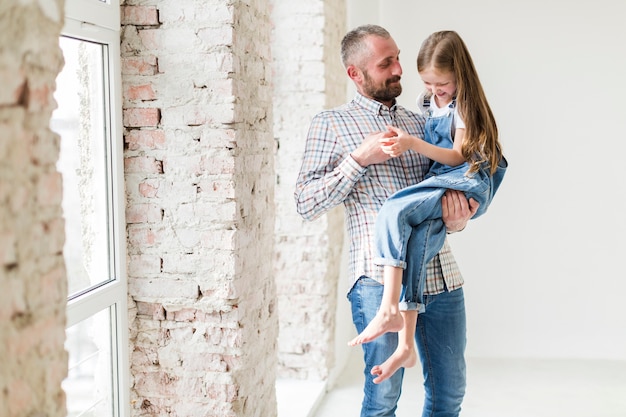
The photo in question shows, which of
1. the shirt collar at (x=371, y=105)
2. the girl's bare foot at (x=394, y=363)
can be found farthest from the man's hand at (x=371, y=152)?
the girl's bare foot at (x=394, y=363)

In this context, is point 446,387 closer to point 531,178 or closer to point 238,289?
point 238,289

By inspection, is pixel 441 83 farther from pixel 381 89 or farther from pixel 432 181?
pixel 432 181

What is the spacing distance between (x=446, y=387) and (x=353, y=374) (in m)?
1.73

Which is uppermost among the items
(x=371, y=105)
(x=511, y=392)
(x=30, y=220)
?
(x=371, y=105)

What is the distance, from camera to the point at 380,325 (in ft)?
6.88

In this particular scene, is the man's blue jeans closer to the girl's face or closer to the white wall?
the girl's face

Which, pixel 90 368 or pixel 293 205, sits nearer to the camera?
pixel 90 368

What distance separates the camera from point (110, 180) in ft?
7.16

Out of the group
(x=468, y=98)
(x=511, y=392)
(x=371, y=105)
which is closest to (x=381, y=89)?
(x=371, y=105)

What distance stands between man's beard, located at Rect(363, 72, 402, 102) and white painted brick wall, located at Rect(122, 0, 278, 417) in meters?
0.40

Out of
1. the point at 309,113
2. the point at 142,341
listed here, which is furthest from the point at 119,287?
the point at 309,113

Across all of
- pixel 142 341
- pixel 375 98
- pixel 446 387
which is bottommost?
pixel 446 387

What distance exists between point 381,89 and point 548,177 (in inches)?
95.5

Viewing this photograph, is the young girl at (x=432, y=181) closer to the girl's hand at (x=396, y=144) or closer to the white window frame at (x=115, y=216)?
the girl's hand at (x=396, y=144)
